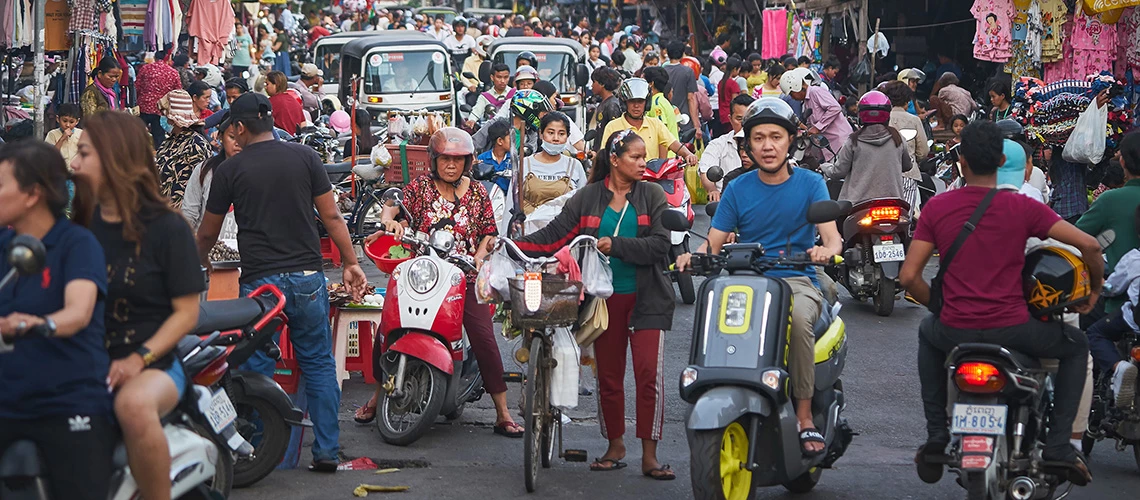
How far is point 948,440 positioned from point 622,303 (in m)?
1.81

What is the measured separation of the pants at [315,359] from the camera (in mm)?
6652

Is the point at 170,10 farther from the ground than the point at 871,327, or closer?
farther from the ground

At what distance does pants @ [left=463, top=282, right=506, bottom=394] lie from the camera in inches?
302

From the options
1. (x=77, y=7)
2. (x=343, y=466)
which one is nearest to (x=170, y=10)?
(x=77, y=7)

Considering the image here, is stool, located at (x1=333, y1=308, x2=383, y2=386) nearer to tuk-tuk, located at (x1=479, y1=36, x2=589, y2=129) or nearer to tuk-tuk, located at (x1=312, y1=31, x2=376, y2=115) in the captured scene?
tuk-tuk, located at (x1=479, y1=36, x2=589, y2=129)

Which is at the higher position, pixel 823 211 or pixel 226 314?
pixel 823 211

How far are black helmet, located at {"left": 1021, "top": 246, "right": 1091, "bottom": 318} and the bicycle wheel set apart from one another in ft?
7.39

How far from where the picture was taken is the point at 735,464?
220 inches

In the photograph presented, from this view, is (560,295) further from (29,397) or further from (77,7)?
(77,7)

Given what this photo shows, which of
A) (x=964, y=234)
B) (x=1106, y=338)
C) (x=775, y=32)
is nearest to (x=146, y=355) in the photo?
(x=964, y=234)

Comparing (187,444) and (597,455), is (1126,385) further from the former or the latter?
(187,444)

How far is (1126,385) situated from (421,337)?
11.7 feet

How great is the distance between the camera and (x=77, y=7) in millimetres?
15695

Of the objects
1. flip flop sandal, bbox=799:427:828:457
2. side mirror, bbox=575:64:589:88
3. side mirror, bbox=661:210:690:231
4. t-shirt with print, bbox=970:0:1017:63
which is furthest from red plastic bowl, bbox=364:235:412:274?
side mirror, bbox=575:64:589:88
